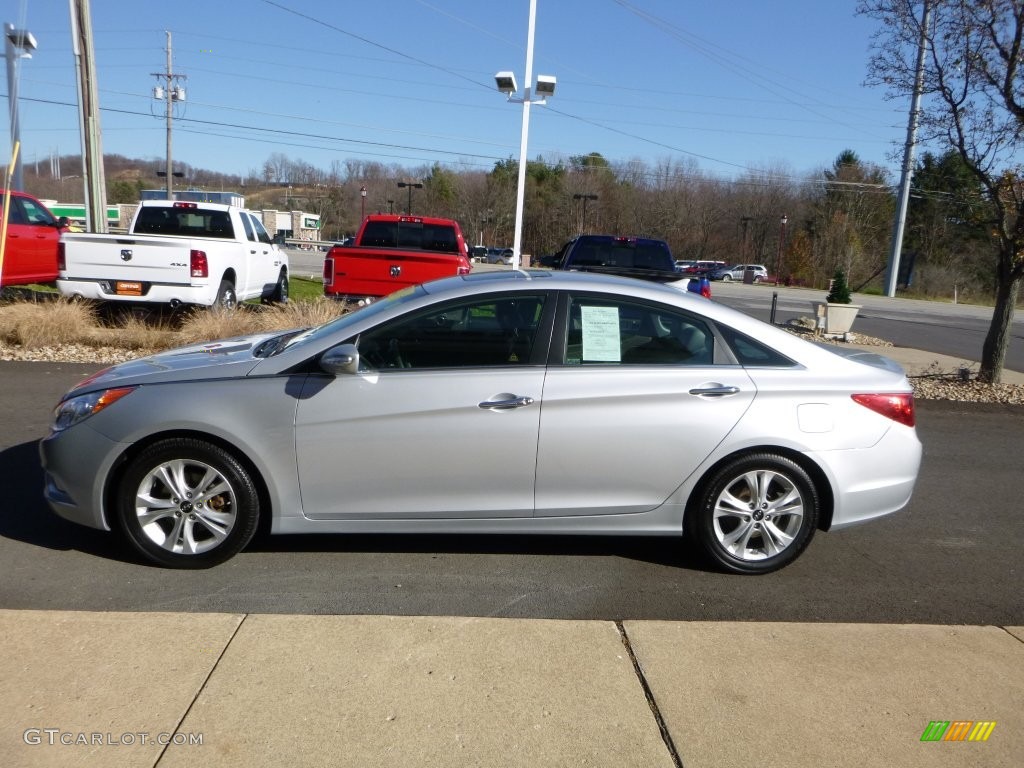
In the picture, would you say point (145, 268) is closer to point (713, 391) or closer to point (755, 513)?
point (713, 391)

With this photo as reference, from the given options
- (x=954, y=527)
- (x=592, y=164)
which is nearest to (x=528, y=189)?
(x=592, y=164)

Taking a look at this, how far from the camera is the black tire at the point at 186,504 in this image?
4.21 m

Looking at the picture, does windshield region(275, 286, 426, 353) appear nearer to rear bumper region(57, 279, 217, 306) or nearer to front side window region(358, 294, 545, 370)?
front side window region(358, 294, 545, 370)

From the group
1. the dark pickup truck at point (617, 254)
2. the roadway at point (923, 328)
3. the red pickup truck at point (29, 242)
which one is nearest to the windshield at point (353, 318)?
the dark pickup truck at point (617, 254)

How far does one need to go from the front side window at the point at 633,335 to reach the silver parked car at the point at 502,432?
0.01 metres

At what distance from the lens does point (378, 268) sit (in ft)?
39.8

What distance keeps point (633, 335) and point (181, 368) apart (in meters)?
2.41

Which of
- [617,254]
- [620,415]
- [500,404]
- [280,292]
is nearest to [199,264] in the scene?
[280,292]

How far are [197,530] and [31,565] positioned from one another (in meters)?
0.88

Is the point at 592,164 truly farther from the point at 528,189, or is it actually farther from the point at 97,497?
the point at 97,497

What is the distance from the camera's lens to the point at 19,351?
10.3 metres

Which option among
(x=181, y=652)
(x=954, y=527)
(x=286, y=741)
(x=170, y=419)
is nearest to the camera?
(x=286, y=741)

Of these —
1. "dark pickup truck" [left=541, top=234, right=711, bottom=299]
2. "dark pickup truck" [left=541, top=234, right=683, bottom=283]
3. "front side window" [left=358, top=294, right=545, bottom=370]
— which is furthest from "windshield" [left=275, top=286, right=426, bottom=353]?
"dark pickup truck" [left=541, top=234, right=683, bottom=283]

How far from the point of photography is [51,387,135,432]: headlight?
426 cm
